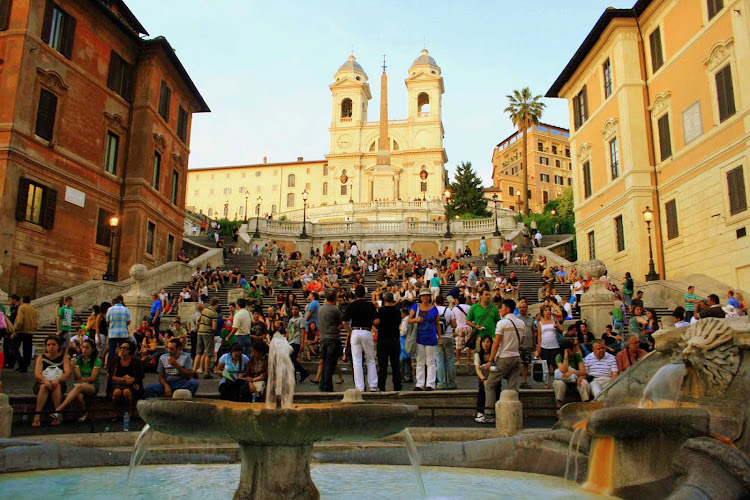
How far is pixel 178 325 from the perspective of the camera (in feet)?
49.6

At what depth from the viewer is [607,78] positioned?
28250 mm

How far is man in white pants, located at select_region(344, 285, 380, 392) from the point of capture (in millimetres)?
10039

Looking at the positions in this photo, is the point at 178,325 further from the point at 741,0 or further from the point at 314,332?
the point at 741,0

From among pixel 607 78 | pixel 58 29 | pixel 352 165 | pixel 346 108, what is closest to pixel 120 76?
pixel 58 29

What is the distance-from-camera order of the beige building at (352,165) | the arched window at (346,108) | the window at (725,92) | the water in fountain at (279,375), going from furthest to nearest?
the arched window at (346,108)
the beige building at (352,165)
the window at (725,92)
the water in fountain at (279,375)

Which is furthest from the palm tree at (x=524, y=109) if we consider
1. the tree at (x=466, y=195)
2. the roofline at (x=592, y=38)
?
the roofline at (x=592, y=38)

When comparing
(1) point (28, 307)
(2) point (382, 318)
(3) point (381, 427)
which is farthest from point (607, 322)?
(1) point (28, 307)

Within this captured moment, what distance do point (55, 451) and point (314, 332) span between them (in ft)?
27.5

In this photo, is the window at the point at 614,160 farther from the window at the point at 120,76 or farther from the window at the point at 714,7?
the window at the point at 120,76

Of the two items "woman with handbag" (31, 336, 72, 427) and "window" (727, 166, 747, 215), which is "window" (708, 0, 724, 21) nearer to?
"window" (727, 166, 747, 215)

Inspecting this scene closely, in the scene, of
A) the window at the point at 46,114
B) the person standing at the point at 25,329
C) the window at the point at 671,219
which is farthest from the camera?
the window at the point at 671,219

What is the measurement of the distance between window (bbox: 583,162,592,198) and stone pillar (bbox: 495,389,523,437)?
25325 millimetres

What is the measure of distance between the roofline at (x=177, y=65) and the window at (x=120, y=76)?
1.62 meters

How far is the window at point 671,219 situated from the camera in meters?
23.5
